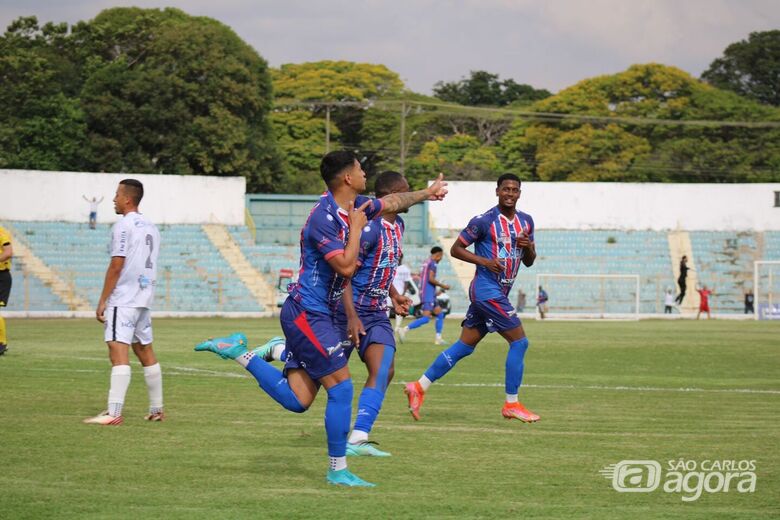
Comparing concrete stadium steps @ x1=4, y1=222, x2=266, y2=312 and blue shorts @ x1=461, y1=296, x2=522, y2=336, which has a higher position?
blue shorts @ x1=461, y1=296, x2=522, y2=336

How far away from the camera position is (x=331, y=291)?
8180mm

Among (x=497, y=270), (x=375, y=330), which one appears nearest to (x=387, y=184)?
Answer: (x=375, y=330)

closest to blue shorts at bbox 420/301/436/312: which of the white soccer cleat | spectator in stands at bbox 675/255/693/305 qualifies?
the white soccer cleat

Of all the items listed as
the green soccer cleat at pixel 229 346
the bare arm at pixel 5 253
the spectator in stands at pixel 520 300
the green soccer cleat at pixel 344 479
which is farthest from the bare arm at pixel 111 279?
the spectator in stands at pixel 520 300

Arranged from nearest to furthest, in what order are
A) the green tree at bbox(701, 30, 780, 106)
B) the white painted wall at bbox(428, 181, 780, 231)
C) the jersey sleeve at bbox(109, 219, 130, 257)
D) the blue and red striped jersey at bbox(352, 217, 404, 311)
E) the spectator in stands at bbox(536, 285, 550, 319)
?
the blue and red striped jersey at bbox(352, 217, 404, 311) → the jersey sleeve at bbox(109, 219, 130, 257) → the spectator in stands at bbox(536, 285, 550, 319) → the white painted wall at bbox(428, 181, 780, 231) → the green tree at bbox(701, 30, 780, 106)

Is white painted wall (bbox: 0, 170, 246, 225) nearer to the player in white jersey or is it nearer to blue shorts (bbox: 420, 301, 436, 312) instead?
blue shorts (bbox: 420, 301, 436, 312)

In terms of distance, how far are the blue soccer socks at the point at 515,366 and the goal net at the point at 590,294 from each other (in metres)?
39.4

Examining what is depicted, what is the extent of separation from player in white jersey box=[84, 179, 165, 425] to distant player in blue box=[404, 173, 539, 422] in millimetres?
3067

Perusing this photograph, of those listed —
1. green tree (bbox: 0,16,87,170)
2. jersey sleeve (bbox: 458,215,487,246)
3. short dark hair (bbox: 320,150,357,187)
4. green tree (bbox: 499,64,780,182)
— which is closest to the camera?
short dark hair (bbox: 320,150,357,187)

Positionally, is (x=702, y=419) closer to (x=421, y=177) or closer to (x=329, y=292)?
(x=329, y=292)

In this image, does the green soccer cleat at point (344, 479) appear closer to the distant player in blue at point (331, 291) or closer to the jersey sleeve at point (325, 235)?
the distant player in blue at point (331, 291)

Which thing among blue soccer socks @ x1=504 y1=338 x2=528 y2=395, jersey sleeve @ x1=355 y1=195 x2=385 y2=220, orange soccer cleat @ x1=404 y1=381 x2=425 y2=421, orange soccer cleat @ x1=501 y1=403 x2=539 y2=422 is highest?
jersey sleeve @ x1=355 y1=195 x2=385 y2=220

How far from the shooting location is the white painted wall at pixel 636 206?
61.2m

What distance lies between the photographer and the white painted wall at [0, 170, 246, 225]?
54.0 meters
